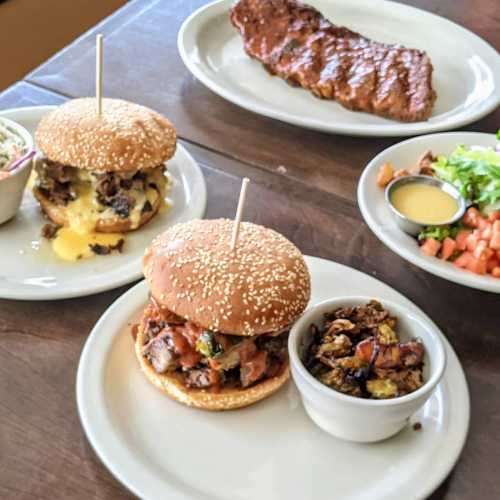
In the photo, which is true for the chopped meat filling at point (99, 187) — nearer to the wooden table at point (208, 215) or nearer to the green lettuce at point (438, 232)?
the wooden table at point (208, 215)

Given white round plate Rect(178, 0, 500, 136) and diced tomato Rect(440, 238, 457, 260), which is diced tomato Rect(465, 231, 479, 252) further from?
white round plate Rect(178, 0, 500, 136)

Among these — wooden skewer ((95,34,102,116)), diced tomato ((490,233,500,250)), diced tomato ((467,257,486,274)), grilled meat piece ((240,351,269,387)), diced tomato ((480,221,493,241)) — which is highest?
wooden skewer ((95,34,102,116))

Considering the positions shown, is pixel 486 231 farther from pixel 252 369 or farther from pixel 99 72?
pixel 99 72

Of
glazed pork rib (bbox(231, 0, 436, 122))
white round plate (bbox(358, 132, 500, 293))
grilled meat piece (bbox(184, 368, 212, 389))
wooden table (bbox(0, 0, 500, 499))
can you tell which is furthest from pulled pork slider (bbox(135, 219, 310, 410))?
glazed pork rib (bbox(231, 0, 436, 122))

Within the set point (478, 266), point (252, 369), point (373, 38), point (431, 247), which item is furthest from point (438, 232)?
point (373, 38)

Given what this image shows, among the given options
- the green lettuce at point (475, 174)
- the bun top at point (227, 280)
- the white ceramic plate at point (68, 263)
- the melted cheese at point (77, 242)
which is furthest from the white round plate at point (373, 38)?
the bun top at point (227, 280)

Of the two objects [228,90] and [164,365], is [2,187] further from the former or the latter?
[228,90]
